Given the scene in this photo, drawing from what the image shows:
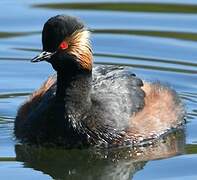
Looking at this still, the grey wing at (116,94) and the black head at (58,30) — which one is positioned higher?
the black head at (58,30)

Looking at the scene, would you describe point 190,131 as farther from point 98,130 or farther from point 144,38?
point 144,38

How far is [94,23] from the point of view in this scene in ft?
56.9

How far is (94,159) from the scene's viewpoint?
12758 mm

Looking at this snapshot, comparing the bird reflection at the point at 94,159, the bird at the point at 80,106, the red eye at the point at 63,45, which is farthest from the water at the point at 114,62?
the red eye at the point at 63,45

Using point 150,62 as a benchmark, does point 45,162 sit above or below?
below

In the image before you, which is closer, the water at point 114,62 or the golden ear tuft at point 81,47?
the water at point 114,62

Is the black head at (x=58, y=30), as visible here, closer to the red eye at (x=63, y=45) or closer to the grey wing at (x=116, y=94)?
the red eye at (x=63, y=45)

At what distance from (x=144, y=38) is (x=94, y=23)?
1.05m

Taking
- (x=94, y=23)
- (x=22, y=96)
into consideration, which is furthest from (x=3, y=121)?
(x=94, y=23)

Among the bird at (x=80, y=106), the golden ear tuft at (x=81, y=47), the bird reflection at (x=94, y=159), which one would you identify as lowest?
the bird reflection at (x=94, y=159)

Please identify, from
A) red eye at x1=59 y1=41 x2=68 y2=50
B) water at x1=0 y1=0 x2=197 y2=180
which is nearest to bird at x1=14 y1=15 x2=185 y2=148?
red eye at x1=59 y1=41 x2=68 y2=50

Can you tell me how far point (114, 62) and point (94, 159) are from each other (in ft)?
10.4

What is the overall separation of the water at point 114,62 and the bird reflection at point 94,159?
11mm

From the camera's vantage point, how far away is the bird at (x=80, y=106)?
12555 mm
